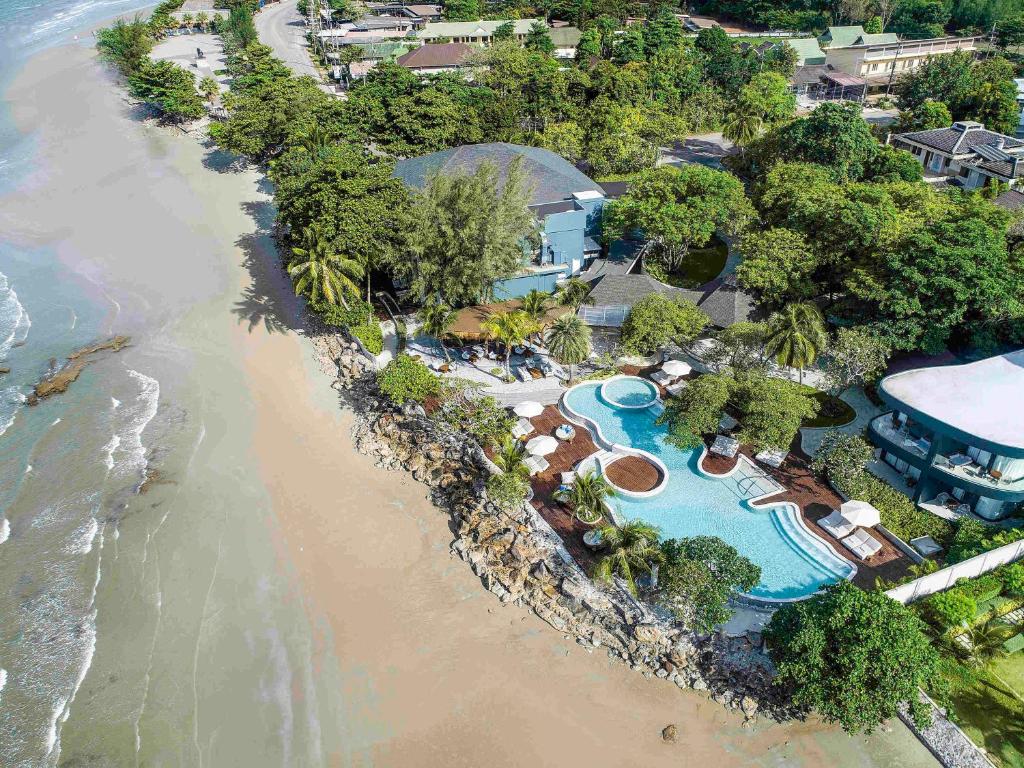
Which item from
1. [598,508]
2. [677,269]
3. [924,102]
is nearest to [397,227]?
[677,269]

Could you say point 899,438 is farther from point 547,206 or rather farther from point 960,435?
point 547,206

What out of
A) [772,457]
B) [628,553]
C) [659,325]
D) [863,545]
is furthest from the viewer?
[659,325]

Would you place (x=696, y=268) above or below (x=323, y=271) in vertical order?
below

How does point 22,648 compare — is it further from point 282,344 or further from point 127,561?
point 282,344

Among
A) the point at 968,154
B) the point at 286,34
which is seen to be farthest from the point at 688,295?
the point at 286,34

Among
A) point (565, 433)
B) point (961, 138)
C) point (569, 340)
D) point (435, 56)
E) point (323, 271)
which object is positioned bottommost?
point (565, 433)

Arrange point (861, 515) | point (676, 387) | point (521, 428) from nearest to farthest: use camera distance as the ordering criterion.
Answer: point (861, 515), point (521, 428), point (676, 387)

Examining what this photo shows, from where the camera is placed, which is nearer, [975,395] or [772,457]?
[975,395]

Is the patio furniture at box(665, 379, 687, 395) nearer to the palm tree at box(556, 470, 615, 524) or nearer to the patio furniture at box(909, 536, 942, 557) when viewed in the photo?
the palm tree at box(556, 470, 615, 524)
